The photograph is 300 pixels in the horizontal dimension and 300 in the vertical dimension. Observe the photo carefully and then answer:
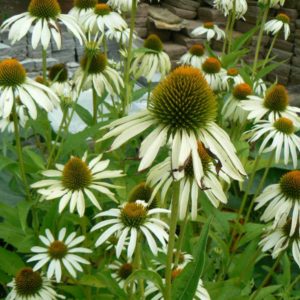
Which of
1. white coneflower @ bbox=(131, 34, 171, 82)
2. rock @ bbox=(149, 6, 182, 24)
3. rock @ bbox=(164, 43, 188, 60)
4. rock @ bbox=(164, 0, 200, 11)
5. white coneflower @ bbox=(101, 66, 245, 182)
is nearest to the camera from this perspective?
white coneflower @ bbox=(101, 66, 245, 182)

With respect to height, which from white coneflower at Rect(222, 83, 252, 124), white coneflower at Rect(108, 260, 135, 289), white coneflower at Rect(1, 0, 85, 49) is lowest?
white coneflower at Rect(108, 260, 135, 289)

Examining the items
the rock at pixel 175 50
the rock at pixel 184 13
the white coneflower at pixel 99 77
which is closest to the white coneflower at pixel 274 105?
the white coneflower at pixel 99 77

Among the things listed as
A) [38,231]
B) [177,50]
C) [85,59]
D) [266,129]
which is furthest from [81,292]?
[177,50]

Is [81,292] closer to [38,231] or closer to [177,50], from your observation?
[38,231]

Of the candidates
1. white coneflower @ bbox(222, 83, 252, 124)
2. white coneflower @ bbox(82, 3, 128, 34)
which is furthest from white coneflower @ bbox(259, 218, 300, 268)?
white coneflower @ bbox(82, 3, 128, 34)

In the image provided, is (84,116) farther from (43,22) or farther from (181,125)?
(181,125)

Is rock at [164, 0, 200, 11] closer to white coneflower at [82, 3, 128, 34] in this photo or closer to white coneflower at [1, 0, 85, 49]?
white coneflower at [82, 3, 128, 34]

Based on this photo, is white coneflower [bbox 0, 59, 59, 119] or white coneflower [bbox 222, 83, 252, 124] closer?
white coneflower [bbox 0, 59, 59, 119]
